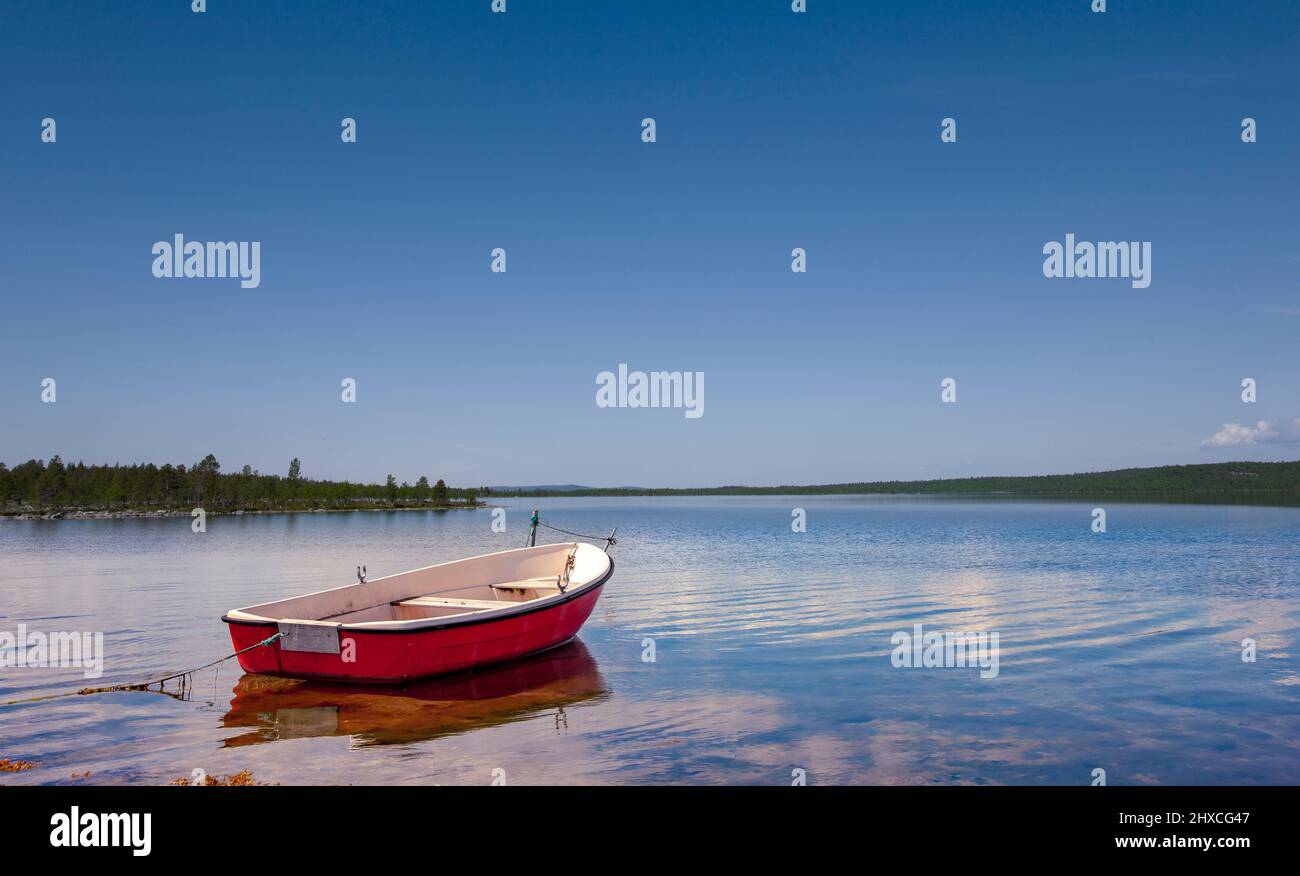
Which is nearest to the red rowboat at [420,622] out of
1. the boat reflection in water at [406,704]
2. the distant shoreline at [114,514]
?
the boat reflection in water at [406,704]

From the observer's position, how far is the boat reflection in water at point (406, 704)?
10.9m

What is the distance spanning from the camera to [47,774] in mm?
8984

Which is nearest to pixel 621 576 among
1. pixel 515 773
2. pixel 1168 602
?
pixel 1168 602

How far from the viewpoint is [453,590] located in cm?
1853

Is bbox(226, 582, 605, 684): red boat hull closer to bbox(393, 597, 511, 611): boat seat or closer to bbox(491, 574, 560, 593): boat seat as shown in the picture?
bbox(393, 597, 511, 611): boat seat

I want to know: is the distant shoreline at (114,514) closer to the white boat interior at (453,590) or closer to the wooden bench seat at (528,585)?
the white boat interior at (453,590)

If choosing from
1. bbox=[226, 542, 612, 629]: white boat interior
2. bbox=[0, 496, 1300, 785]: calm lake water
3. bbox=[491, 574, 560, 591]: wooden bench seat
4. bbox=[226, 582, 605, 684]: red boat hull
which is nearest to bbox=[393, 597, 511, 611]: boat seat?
bbox=[226, 542, 612, 629]: white boat interior

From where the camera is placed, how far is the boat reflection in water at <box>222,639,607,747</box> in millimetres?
10913

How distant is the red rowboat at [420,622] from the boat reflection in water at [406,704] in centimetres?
34
